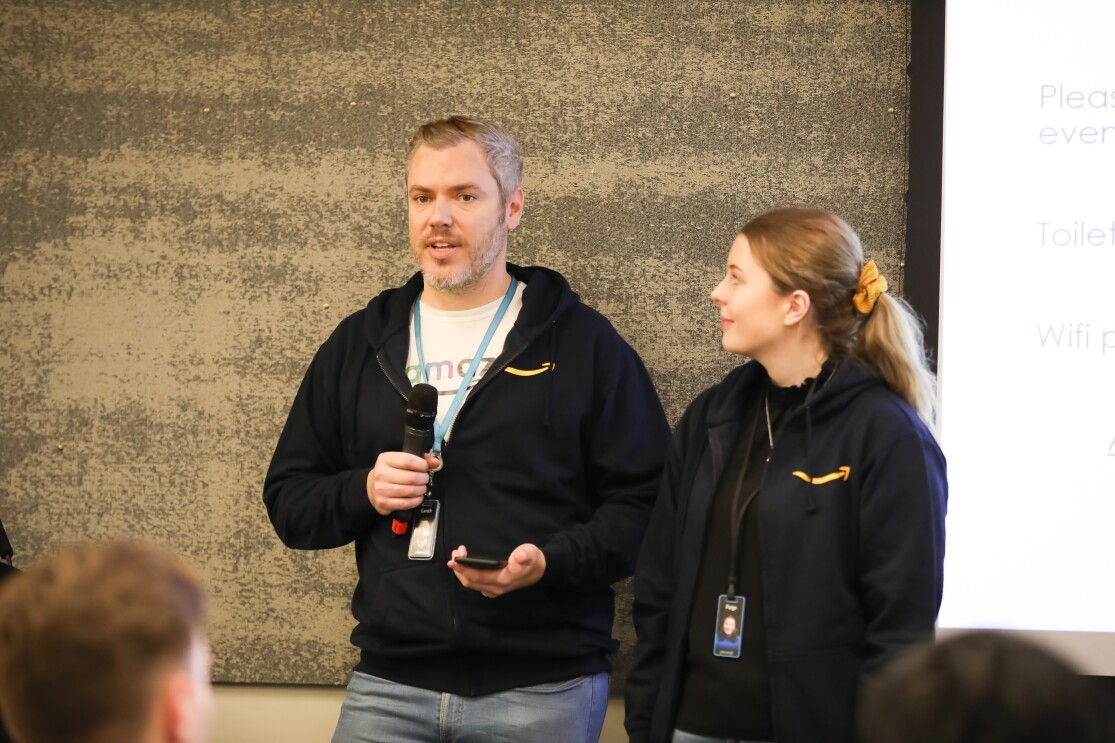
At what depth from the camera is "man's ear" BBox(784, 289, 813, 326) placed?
7.03 feet

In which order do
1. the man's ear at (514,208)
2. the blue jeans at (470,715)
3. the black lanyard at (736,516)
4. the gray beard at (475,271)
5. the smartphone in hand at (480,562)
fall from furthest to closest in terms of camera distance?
the man's ear at (514,208)
the gray beard at (475,271)
the blue jeans at (470,715)
the smartphone in hand at (480,562)
the black lanyard at (736,516)

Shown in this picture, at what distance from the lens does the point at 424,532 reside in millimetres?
2355

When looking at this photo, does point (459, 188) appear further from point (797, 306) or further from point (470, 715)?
point (470, 715)

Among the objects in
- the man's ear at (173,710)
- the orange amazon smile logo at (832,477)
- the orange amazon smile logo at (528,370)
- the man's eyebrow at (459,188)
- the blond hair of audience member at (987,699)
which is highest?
the man's eyebrow at (459,188)

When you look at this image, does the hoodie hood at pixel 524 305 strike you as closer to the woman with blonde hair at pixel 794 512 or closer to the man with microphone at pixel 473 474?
the man with microphone at pixel 473 474

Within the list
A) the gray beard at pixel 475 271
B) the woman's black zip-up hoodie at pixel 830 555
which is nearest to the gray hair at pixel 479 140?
the gray beard at pixel 475 271

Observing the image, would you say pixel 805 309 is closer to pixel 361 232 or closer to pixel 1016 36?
pixel 1016 36

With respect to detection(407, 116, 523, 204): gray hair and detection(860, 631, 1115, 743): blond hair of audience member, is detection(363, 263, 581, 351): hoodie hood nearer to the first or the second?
detection(407, 116, 523, 204): gray hair

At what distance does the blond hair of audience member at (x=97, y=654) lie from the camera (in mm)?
1134

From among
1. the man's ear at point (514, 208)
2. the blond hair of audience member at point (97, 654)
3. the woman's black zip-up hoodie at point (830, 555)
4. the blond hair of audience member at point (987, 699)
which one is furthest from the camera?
the man's ear at point (514, 208)

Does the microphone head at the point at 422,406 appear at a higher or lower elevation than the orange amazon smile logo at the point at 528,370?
lower

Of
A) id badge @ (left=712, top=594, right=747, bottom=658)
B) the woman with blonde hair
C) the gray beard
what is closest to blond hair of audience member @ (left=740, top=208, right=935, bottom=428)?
the woman with blonde hair

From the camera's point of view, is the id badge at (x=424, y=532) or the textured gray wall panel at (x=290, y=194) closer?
the id badge at (x=424, y=532)

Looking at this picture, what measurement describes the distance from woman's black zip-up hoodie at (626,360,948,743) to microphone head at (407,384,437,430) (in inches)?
21.6
